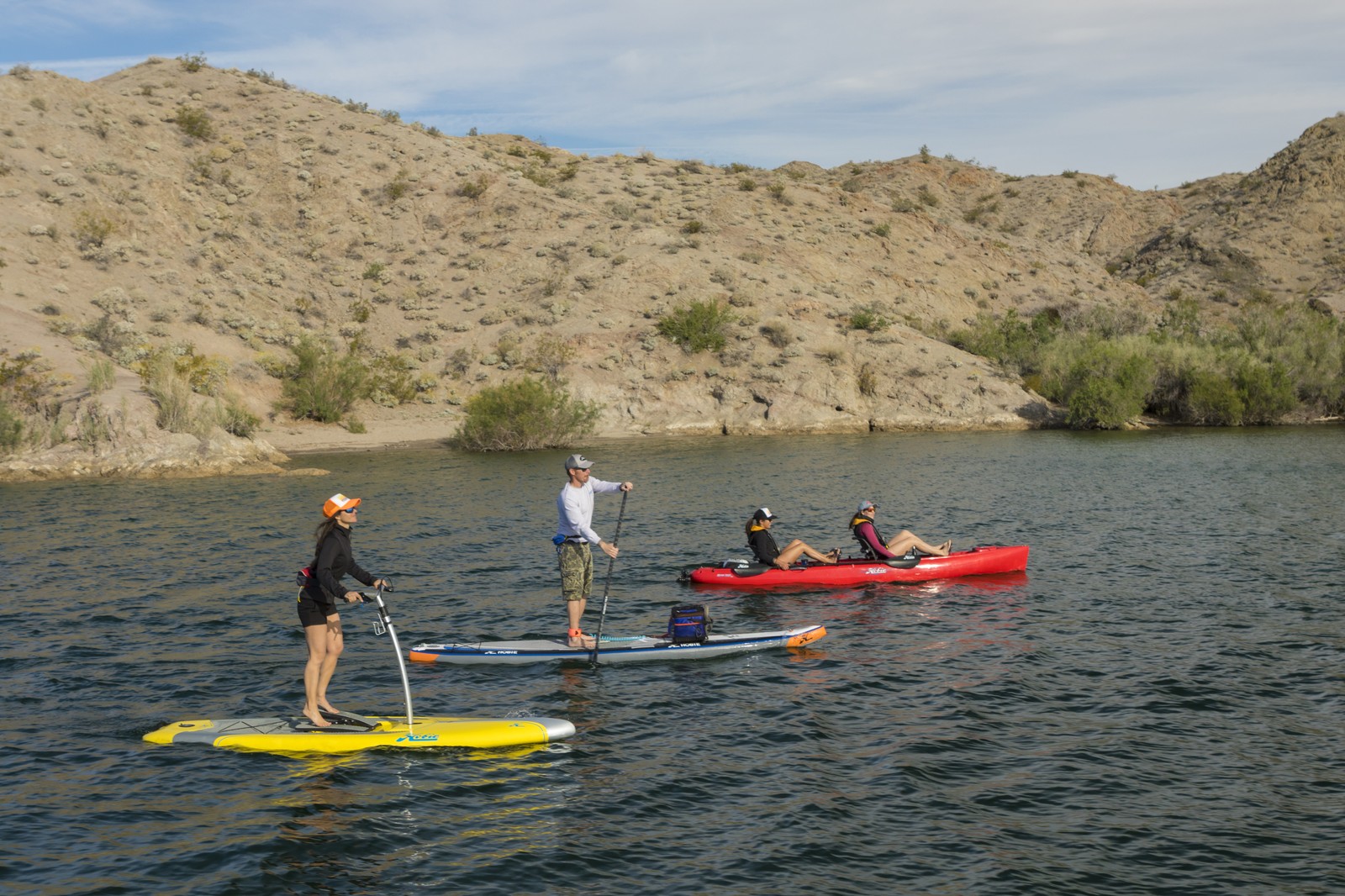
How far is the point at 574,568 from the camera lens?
15289 mm

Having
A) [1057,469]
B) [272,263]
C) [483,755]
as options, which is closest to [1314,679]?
[483,755]

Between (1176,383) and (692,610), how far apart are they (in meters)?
49.7

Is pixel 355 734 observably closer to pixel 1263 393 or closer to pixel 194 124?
pixel 1263 393

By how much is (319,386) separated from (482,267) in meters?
20.5

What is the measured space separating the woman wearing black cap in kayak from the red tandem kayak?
13 centimetres

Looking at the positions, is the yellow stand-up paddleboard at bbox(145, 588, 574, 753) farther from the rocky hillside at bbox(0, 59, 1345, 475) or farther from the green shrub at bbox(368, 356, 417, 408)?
the green shrub at bbox(368, 356, 417, 408)

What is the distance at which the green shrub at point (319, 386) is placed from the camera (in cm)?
5147

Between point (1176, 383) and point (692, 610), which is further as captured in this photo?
point (1176, 383)

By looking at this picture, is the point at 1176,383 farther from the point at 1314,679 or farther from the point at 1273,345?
the point at 1314,679


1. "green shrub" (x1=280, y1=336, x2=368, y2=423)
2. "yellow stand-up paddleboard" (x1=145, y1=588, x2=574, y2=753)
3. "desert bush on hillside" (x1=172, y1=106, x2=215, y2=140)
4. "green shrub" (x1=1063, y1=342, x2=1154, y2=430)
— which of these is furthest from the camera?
"desert bush on hillside" (x1=172, y1=106, x2=215, y2=140)

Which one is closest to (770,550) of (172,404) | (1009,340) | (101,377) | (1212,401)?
(172,404)

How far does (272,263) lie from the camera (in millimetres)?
66750

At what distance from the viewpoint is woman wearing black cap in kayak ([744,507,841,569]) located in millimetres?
20205

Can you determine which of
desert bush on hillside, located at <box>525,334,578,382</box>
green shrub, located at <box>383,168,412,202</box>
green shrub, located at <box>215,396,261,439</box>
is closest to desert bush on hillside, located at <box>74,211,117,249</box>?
green shrub, located at <box>383,168,412,202</box>
